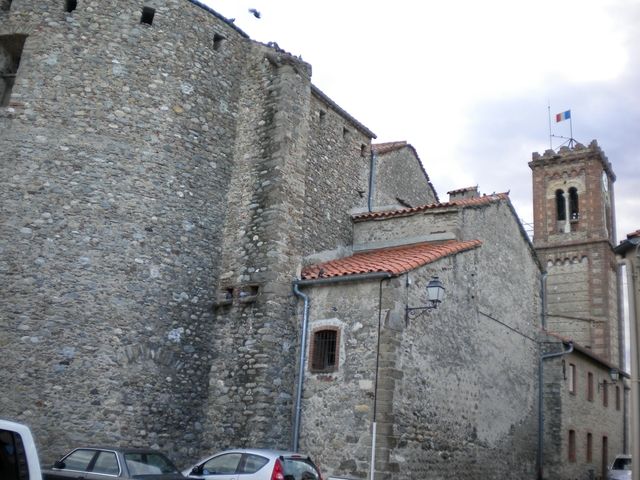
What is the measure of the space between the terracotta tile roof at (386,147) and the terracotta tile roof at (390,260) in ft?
12.4

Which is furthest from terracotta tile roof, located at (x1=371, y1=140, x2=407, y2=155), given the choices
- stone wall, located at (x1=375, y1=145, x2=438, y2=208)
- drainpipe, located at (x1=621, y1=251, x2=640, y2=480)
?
drainpipe, located at (x1=621, y1=251, x2=640, y2=480)

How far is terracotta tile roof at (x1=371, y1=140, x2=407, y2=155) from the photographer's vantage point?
1998cm

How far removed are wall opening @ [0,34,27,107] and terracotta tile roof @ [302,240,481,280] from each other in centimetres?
796

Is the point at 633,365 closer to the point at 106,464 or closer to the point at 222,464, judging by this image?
the point at 222,464

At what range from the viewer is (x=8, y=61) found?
1526 centimetres

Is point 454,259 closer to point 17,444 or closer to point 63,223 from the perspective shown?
point 63,223

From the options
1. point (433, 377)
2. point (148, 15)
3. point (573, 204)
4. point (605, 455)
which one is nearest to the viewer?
point (433, 377)

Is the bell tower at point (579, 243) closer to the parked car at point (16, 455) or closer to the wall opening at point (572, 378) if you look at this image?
the wall opening at point (572, 378)

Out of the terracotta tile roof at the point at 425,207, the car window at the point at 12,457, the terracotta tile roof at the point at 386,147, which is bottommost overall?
the car window at the point at 12,457

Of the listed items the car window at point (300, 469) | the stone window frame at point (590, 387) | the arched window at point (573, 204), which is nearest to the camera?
the car window at point (300, 469)

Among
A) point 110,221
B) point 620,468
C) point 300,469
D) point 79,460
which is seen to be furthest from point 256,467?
point 620,468

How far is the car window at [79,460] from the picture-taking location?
10078 mm

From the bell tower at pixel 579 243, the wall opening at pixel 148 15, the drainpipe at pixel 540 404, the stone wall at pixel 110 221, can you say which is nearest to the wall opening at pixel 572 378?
the drainpipe at pixel 540 404

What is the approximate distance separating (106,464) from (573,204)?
37.0 metres
